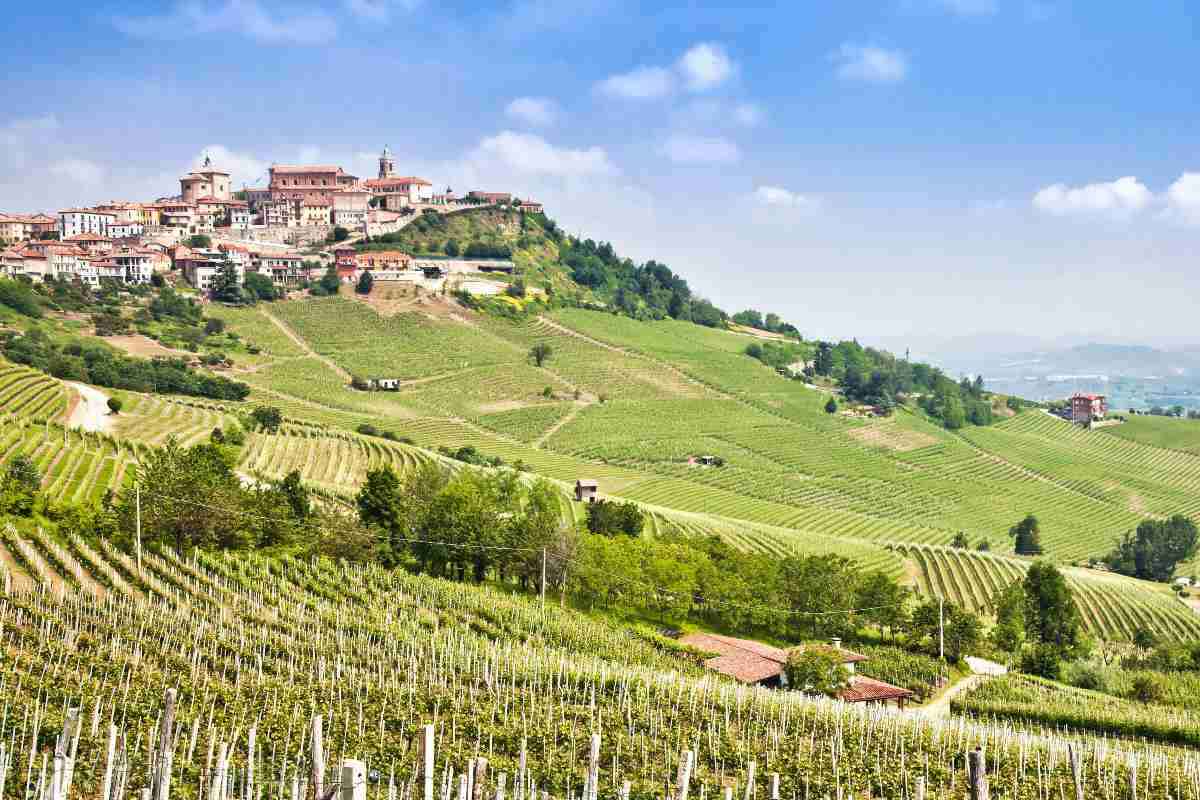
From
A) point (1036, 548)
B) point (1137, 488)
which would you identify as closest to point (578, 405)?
point (1036, 548)

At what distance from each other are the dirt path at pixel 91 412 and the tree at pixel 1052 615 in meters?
39.9

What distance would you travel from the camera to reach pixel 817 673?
92.6 ft

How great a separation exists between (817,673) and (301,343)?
250 ft

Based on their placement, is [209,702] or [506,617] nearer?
[209,702]

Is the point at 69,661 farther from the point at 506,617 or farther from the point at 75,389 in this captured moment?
the point at 75,389

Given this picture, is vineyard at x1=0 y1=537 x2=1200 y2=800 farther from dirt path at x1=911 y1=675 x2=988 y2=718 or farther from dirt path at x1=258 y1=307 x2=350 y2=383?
dirt path at x1=258 y1=307 x2=350 y2=383

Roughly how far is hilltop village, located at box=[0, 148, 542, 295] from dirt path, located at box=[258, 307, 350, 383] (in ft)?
23.8

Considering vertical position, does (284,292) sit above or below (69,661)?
above

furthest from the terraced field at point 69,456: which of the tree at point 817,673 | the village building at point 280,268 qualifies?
the village building at point 280,268

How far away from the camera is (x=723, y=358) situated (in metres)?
114

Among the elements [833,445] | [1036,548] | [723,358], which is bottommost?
[1036,548]

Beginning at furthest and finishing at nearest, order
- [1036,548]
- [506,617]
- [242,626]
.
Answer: [1036,548]
[506,617]
[242,626]

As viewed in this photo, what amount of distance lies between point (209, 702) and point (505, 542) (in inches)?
785

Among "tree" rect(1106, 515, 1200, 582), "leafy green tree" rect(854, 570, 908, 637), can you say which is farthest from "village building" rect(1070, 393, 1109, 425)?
"leafy green tree" rect(854, 570, 908, 637)
